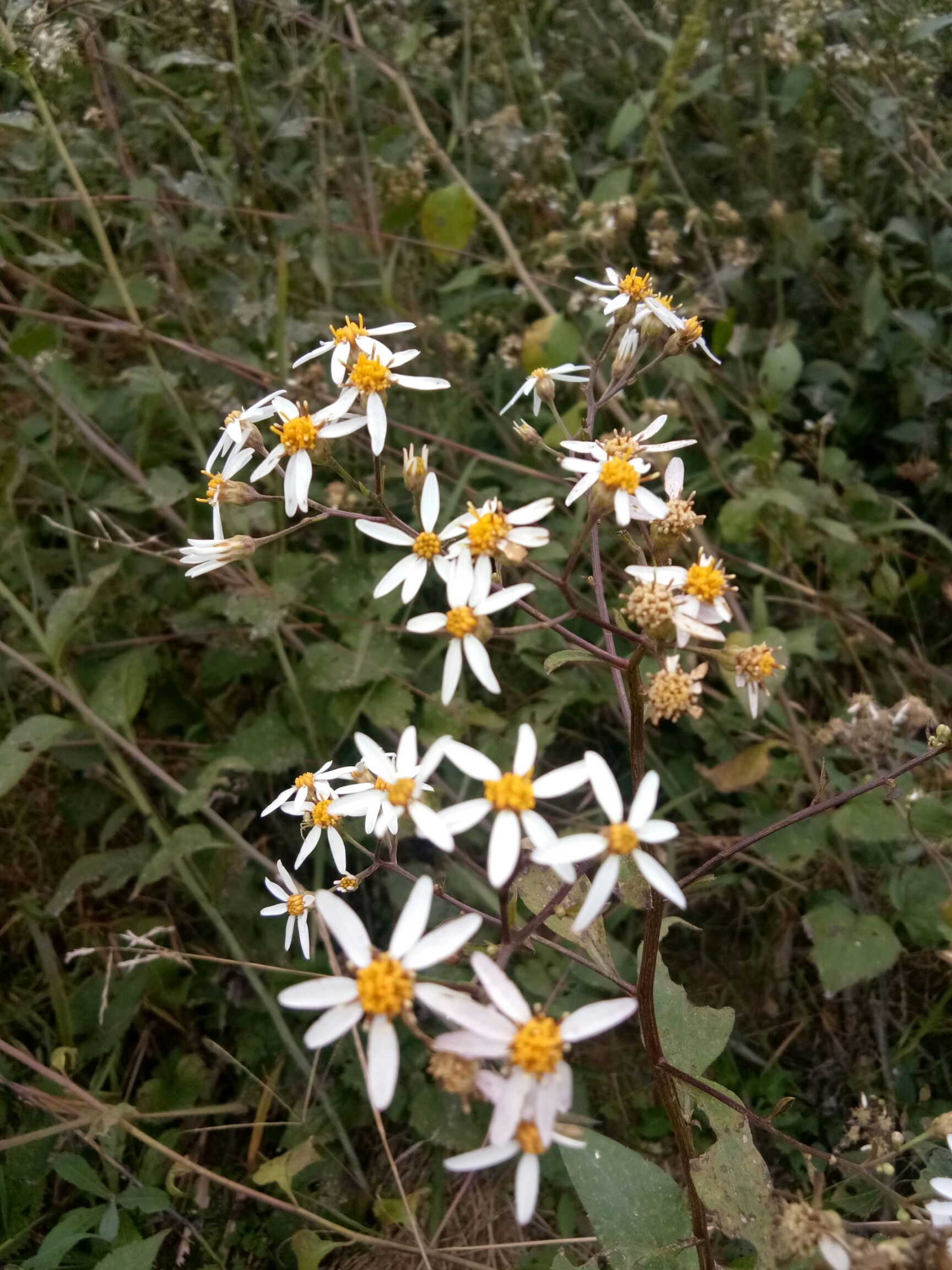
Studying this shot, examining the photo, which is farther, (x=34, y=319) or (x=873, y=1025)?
(x=34, y=319)

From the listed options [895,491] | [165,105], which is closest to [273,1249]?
[895,491]

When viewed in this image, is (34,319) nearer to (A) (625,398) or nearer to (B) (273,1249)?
(A) (625,398)

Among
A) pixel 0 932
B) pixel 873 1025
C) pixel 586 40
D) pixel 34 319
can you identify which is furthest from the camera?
pixel 586 40

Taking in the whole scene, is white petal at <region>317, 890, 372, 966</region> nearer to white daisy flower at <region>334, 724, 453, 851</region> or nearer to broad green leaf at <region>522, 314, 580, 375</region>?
white daisy flower at <region>334, 724, 453, 851</region>

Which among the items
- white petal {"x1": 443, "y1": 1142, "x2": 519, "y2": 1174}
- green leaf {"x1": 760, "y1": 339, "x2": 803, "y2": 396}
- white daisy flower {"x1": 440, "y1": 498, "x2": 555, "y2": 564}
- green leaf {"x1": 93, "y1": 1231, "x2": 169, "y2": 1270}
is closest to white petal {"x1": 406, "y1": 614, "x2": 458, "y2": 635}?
white daisy flower {"x1": 440, "y1": 498, "x2": 555, "y2": 564}

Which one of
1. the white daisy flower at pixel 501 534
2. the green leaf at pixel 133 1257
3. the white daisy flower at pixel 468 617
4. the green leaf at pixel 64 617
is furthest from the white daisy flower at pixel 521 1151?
the green leaf at pixel 64 617

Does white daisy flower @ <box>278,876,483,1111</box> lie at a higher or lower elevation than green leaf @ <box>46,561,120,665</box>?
higher

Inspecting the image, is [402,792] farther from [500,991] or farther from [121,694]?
[121,694]
